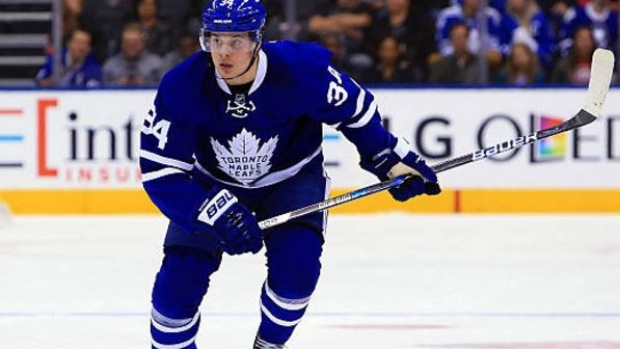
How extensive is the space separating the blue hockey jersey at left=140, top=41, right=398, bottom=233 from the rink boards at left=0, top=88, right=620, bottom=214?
501 cm

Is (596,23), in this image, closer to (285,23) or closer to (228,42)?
(285,23)

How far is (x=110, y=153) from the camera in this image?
9.38 m

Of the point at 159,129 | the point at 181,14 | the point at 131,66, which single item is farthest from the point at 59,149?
the point at 159,129

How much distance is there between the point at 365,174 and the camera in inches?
368

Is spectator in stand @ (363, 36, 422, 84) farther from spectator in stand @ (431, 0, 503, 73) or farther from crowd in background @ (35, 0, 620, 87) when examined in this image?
spectator in stand @ (431, 0, 503, 73)

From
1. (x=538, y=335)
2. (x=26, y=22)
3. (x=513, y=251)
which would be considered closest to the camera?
(x=538, y=335)

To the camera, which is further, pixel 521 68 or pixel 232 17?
pixel 521 68

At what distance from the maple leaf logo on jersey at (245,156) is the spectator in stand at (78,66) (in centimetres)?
540

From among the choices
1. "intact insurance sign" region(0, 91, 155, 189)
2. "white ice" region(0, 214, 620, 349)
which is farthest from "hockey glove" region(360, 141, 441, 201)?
"intact insurance sign" region(0, 91, 155, 189)

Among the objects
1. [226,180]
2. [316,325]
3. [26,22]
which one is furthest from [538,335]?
[26,22]

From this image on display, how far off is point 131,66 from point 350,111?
217 inches

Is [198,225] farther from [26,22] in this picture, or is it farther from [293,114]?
[26,22]

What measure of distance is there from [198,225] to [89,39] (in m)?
5.65

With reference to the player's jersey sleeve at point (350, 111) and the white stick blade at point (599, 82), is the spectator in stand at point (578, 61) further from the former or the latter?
the player's jersey sleeve at point (350, 111)
